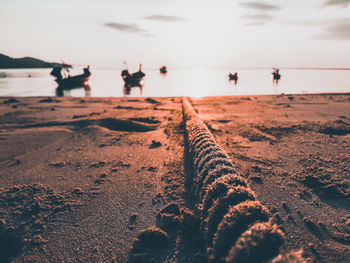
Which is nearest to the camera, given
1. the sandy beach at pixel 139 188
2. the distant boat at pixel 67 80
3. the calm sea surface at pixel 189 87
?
the sandy beach at pixel 139 188

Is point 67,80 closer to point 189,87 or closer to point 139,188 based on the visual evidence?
point 189,87

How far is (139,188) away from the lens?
3.04 meters

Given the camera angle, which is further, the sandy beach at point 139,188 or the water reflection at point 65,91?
the water reflection at point 65,91

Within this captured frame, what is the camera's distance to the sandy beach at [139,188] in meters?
2.00

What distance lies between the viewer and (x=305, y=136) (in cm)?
527

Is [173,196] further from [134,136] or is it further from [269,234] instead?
[134,136]

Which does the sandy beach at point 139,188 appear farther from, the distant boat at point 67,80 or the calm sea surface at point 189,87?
the distant boat at point 67,80

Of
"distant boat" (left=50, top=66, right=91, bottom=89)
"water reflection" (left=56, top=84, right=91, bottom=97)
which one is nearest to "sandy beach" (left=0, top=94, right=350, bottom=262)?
"water reflection" (left=56, top=84, right=91, bottom=97)

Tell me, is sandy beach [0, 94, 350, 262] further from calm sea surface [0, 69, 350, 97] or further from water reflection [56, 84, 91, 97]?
water reflection [56, 84, 91, 97]

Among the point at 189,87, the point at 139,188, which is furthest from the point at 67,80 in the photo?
the point at 139,188

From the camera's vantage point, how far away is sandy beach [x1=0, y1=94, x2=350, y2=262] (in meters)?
2.00

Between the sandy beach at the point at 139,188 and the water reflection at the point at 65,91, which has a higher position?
the water reflection at the point at 65,91

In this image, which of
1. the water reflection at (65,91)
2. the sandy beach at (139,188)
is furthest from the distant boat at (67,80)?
the sandy beach at (139,188)

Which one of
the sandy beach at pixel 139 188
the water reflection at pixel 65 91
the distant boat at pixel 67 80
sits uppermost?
the distant boat at pixel 67 80
